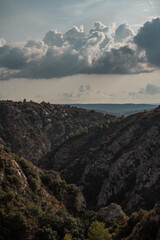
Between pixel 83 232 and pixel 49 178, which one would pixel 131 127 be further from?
pixel 83 232

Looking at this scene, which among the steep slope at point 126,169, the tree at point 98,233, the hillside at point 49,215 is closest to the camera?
the tree at point 98,233

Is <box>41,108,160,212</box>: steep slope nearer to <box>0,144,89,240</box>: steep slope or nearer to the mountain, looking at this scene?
the mountain

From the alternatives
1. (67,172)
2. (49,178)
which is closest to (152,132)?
(67,172)

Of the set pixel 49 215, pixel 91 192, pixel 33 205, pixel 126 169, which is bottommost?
pixel 91 192

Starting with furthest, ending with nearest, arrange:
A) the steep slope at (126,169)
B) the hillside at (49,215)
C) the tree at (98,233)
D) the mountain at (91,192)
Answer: the steep slope at (126,169) < the mountain at (91,192) < the hillside at (49,215) < the tree at (98,233)

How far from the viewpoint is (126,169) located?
133 m

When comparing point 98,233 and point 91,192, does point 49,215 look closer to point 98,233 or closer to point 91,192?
point 98,233

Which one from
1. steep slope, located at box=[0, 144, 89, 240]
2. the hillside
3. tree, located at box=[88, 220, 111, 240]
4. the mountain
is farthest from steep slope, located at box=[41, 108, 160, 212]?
tree, located at box=[88, 220, 111, 240]

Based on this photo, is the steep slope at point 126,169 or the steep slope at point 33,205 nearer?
the steep slope at point 33,205

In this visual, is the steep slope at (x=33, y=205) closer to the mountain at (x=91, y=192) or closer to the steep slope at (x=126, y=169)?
the mountain at (x=91, y=192)

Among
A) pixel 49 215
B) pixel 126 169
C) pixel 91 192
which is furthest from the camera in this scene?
pixel 91 192

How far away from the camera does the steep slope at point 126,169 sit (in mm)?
116000

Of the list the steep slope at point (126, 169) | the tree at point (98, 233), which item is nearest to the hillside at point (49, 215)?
the tree at point (98, 233)

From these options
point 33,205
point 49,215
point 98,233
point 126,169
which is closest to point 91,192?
point 126,169
